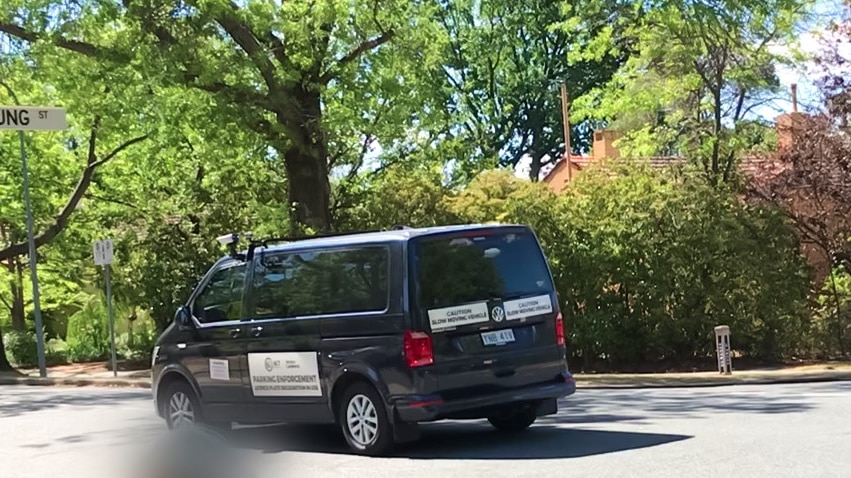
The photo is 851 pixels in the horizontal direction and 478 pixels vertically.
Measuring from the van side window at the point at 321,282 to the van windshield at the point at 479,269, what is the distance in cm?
40

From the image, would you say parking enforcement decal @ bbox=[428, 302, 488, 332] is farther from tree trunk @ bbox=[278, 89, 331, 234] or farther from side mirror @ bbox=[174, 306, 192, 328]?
tree trunk @ bbox=[278, 89, 331, 234]

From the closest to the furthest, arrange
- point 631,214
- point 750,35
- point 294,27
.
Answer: point 294,27, point 631,214, point 750,35

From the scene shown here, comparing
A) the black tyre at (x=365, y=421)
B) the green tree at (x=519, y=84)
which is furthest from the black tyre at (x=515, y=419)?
the green tree at (x=519, y=84)

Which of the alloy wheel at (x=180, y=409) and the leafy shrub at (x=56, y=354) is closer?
the alloy wheel at (x=180, y=409)

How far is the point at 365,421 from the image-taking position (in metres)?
10.0

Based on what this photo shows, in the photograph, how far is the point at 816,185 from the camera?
875 inches

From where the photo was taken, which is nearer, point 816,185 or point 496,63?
point 816,185

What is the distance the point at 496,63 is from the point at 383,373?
47.7 metres

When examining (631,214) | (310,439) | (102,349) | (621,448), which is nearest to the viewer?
(621,448)

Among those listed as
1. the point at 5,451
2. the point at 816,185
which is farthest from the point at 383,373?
the point at 816,185

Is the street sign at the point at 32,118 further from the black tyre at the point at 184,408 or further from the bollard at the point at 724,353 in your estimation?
the bollard at the point at 724,353

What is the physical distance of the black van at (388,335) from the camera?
9.76 metres

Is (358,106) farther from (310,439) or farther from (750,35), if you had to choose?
(310,439)

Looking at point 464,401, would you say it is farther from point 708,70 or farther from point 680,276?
point 708,70
